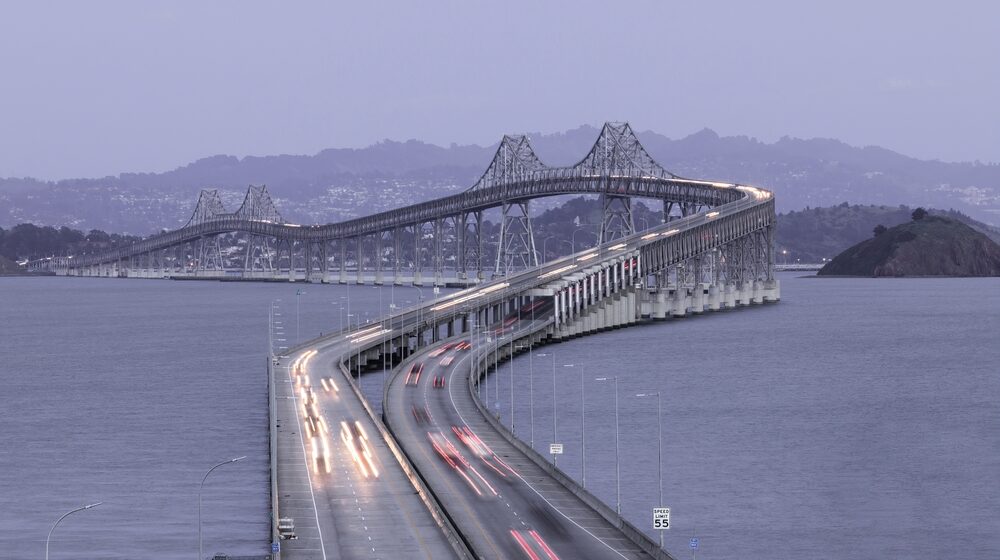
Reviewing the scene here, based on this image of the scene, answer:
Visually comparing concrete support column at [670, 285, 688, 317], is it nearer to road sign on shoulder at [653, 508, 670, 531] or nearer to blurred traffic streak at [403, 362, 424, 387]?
blurred traffic streak at [403, 362, 424, 387]

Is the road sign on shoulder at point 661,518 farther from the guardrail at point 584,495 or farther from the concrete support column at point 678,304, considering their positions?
the concrete support column at point 678,304

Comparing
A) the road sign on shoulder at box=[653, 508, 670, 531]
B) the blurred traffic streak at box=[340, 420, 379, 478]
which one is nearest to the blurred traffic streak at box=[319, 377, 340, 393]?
the blurred traffic streak at box=[340, 420, 379, 478]

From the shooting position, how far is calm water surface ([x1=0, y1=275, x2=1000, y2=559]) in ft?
201

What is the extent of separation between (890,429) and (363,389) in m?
35.2

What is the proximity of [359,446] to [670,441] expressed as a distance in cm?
1734

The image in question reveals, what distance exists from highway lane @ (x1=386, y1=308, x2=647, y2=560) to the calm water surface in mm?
3263

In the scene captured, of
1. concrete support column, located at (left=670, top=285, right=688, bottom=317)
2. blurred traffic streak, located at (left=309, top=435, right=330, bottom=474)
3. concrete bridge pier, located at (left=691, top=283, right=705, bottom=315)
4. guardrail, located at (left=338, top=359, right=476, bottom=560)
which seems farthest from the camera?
concrete bridge pier, located at (left=691, top=283, right=705, bottom=315)

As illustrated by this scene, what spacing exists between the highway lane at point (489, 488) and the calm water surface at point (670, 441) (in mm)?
3263

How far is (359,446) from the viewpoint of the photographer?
240 ft

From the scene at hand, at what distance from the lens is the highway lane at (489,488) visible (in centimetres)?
5422

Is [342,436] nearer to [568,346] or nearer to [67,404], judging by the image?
[67,404]

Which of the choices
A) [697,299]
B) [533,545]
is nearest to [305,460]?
[533,545]

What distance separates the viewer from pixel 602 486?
227 ft

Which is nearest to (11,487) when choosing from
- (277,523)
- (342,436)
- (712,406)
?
(342,436)
